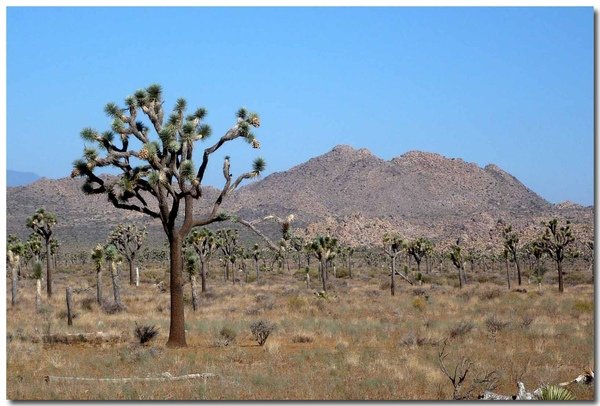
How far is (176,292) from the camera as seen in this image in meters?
17.8

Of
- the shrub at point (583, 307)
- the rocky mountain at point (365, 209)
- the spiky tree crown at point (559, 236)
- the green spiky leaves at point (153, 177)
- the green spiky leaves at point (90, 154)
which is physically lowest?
the shrub at point (583, 307)

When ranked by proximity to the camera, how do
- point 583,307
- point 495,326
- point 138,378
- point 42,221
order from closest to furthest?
point 138,378, point 495,326, point 583,307, point 42,221

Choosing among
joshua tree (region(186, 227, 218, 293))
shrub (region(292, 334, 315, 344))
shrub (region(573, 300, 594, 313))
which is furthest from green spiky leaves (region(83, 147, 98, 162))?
joshua tree (region(186, 227, 218, 293))

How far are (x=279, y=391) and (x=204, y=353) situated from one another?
17.6 feet

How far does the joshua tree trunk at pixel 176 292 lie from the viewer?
57.8 ft

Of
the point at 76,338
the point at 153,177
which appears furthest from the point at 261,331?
the point at 153,177

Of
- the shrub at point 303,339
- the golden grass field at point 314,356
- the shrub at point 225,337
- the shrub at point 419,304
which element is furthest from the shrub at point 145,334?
the shrub at point 419,304

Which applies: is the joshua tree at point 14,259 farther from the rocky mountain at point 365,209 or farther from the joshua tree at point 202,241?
the rocky mountain at point 365,209

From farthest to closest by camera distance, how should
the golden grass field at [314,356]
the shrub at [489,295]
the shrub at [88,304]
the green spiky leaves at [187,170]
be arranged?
the shrub at [489,295] < the shrub at [88,304] < the green spiky leaves at [187,170] < the golden grass field at [314,356]

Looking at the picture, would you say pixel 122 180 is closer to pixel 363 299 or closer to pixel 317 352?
pixel 317 352

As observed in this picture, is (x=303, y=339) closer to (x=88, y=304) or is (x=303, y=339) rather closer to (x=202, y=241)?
(x=88, y=304)

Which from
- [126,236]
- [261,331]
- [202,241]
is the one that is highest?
[126,236]

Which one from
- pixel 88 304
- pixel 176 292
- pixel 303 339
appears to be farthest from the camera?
pixel 88 304

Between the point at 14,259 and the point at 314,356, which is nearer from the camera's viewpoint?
the point at 314,356
